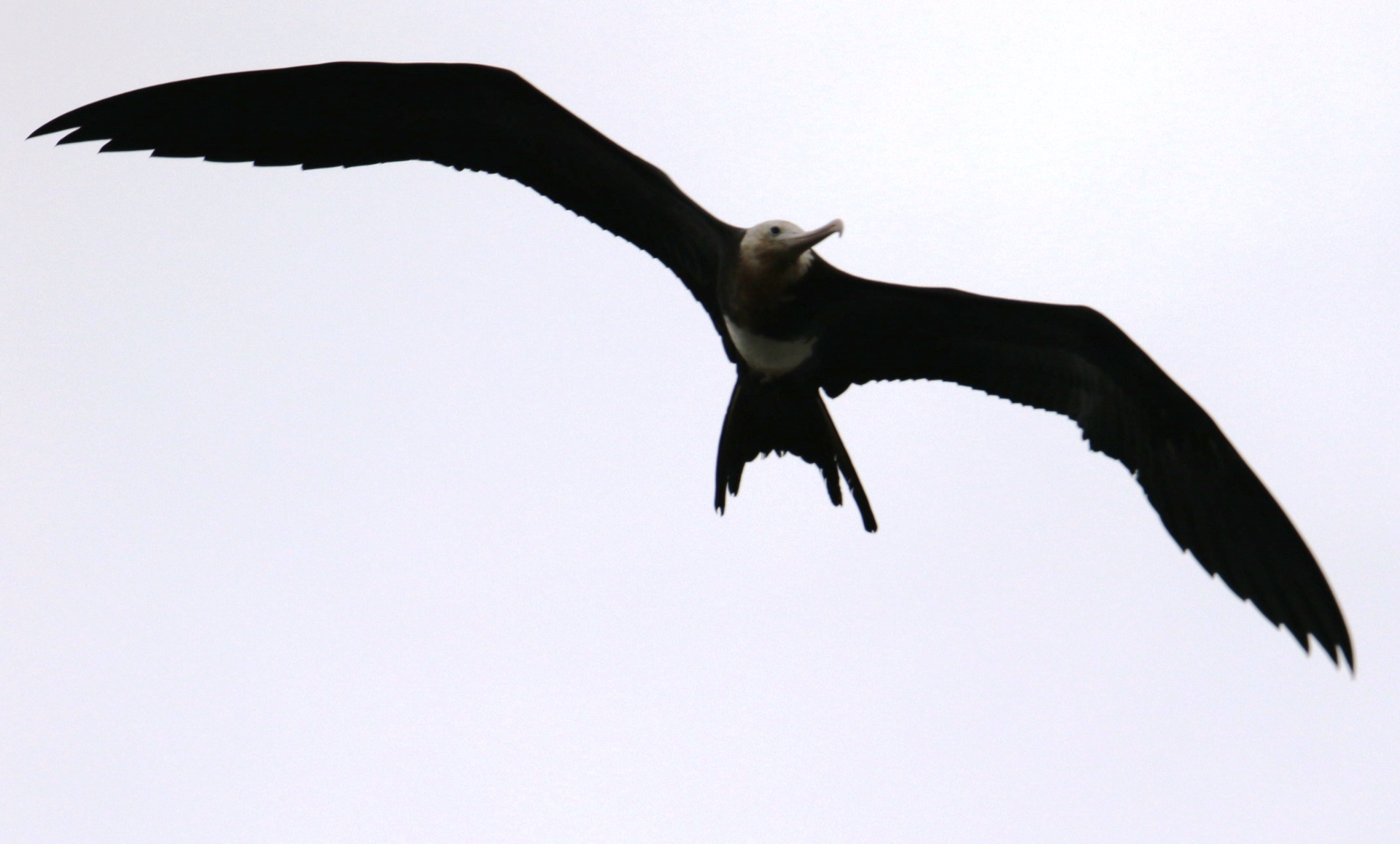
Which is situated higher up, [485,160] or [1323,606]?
[485,160]

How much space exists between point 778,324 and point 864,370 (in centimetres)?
54

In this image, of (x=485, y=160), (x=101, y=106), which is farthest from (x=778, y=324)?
(x=101, y=106)

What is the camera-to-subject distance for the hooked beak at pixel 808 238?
19.5 feet

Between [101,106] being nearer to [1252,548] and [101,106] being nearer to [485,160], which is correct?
[485,160]

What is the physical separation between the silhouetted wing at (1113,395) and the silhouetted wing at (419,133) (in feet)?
2.14

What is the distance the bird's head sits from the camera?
6.07m

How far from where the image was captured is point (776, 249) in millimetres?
6109

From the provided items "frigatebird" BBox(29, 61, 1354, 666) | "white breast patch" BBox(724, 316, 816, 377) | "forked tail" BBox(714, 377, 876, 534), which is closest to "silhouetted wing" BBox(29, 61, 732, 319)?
"frigatebird" BBox(29, 61, 1354, 666)

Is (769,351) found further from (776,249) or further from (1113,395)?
(1113,395)

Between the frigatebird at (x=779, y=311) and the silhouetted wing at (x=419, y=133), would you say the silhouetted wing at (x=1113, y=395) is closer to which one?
the frigatebird at (x=779, y=311)

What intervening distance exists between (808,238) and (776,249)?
161 millimetres

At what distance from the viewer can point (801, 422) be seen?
20.9 feet

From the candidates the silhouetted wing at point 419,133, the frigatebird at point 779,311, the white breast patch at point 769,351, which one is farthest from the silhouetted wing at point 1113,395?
the silhouetted wing at point 419,133

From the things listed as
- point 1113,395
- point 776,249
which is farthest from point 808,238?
point 1113,395
